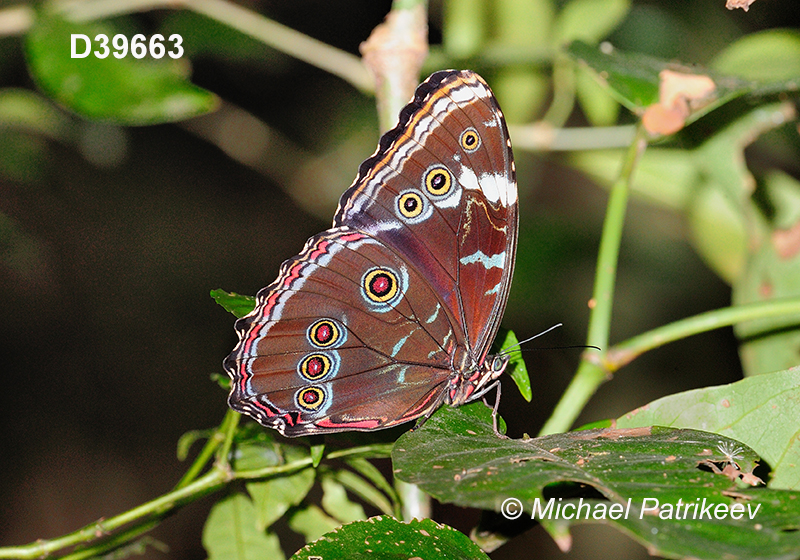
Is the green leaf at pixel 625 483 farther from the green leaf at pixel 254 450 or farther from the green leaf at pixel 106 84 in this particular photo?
the green leaf at pixel 106 84

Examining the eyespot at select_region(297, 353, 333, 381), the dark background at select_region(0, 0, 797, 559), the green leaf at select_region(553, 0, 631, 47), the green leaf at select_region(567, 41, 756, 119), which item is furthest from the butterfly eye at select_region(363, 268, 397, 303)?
the dark background at select_region(0, 0, 797, 559)

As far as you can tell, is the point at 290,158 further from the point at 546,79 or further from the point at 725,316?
the point at 725,316

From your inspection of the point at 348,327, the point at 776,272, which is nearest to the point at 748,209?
the point at 776,272

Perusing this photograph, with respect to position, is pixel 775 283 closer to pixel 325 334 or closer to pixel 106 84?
pixel 325 334

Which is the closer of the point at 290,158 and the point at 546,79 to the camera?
the point at 546,79

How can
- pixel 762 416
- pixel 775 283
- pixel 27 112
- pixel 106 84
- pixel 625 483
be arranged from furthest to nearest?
pixel 27 112
pixel 106 84
pixel 775 283
pixel 762 416
pixel 625 483

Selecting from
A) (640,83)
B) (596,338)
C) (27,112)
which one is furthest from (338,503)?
(27,112)

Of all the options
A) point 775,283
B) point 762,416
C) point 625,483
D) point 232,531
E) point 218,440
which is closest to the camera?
point 625,483
